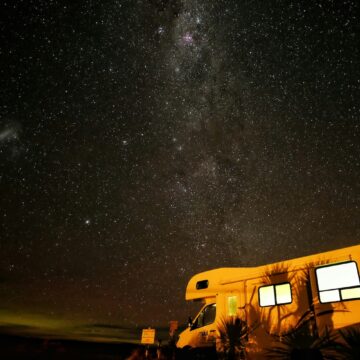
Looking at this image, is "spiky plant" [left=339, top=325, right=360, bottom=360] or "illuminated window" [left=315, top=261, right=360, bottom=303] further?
"illuminated window" [left=315, top=261, right=360, bottom=303]

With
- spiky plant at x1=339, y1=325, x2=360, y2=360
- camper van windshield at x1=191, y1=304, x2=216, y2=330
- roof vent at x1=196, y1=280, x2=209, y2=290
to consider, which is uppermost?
roof vent at x1=196, y1=280, x2=209, y2=290

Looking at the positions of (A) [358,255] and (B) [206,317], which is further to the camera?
(B) [206,317]

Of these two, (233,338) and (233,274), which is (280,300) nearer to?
(233,338)

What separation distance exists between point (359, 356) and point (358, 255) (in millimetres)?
1982

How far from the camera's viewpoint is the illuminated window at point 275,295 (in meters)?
7.54

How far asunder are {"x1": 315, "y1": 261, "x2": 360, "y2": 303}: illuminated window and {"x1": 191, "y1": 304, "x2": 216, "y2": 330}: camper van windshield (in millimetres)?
3845

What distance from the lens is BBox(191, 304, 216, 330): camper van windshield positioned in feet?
31.6

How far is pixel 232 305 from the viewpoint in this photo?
8906 millimetres

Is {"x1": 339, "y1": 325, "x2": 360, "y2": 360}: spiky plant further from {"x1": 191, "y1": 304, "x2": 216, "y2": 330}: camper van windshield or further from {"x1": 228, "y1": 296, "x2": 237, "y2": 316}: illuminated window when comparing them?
{"x1": 191, "y1": 304, "x2": 216, "y2": 330}: camper van windshield

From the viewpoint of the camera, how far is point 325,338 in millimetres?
6414

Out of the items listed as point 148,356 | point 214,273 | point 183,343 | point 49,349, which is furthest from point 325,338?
point 49,349

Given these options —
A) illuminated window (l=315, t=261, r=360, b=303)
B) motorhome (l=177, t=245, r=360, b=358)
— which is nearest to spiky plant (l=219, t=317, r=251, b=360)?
motorhome (l=177, t=245, r=360, b=358)

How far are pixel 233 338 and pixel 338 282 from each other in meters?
3.19

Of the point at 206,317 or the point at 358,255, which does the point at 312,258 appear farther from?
the point at 206,317
